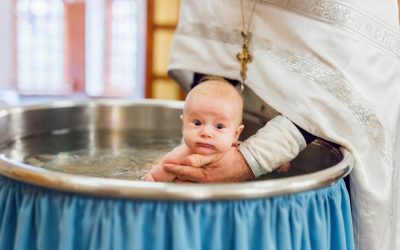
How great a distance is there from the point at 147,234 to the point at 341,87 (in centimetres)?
39

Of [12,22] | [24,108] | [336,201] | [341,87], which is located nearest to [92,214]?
[336,201]

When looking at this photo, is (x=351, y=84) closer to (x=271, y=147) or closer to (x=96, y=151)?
(x=271, y=147)

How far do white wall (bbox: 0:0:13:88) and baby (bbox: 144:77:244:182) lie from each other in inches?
148

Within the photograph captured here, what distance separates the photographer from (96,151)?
1.31m

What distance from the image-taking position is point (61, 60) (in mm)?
4914

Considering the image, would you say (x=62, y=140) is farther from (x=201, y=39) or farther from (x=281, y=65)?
(x=281, y=65)

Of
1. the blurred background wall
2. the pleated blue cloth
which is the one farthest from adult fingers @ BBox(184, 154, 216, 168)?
the blurred background wall

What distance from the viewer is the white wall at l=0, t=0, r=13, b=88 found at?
4.36 meters

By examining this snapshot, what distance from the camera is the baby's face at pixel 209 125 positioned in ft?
2.85

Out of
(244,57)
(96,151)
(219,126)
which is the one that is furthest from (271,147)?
(96,151)

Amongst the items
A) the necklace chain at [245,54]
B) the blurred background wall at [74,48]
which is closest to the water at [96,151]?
the necklace chain at [245,54]

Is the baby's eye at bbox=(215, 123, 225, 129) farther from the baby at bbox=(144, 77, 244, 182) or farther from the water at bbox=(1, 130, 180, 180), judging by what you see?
the water at bbox=(1, 130, 180, 180)

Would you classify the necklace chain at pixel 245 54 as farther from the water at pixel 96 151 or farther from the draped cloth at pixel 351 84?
the water at pixel 96 151

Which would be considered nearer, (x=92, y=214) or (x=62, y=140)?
(x=92, y=214)
